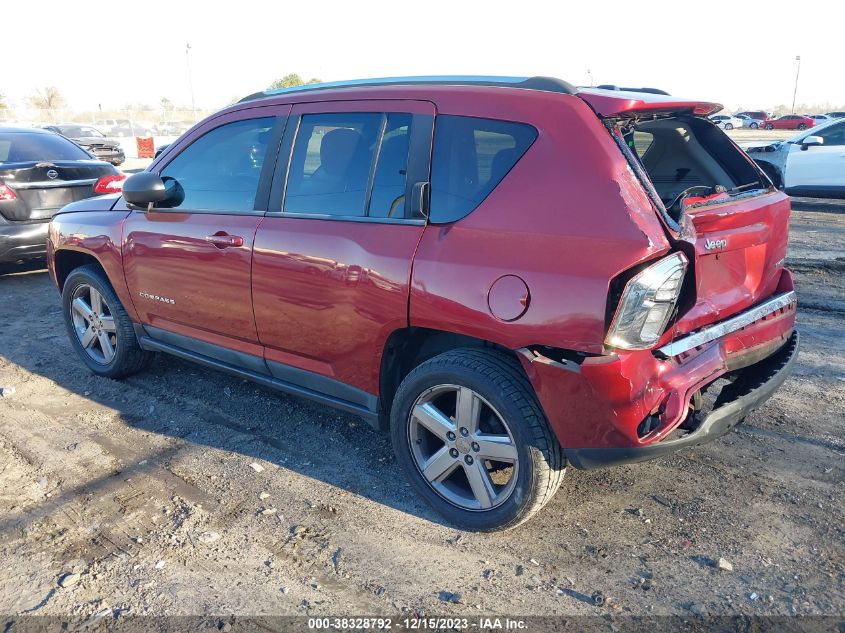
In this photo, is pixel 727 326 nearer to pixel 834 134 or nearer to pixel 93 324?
pixel 93 324

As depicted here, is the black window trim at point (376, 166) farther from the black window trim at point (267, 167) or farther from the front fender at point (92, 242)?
the front fender at point (92, 242)

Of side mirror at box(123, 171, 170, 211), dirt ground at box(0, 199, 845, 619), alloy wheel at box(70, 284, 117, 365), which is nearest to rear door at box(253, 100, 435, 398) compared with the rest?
dirt ground at box(0, 199, 845, 619)

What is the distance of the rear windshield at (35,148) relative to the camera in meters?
7.43

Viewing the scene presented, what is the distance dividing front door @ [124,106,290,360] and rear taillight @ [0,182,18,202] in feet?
12.1

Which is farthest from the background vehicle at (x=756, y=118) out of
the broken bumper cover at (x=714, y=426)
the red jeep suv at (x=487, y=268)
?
the broken bumper cover at (x=714, y=426)

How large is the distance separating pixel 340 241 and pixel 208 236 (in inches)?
39.0

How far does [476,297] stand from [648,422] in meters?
0.82

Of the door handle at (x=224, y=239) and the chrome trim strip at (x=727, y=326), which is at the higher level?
the door handle at (x=224, y=239)

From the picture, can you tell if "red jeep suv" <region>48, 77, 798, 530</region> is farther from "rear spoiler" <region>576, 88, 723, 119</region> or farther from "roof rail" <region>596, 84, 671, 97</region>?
"roof rail" <region>596, 84, 671, 97</region>

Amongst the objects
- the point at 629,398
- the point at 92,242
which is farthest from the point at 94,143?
the point at 629,398

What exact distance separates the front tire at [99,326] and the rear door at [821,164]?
1082 centimetres

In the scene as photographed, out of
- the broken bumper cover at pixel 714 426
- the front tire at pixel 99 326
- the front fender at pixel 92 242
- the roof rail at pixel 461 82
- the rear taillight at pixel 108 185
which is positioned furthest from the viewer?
the rear taillight at pixel 108 185

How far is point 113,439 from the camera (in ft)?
13.1

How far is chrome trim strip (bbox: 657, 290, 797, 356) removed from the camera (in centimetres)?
266
